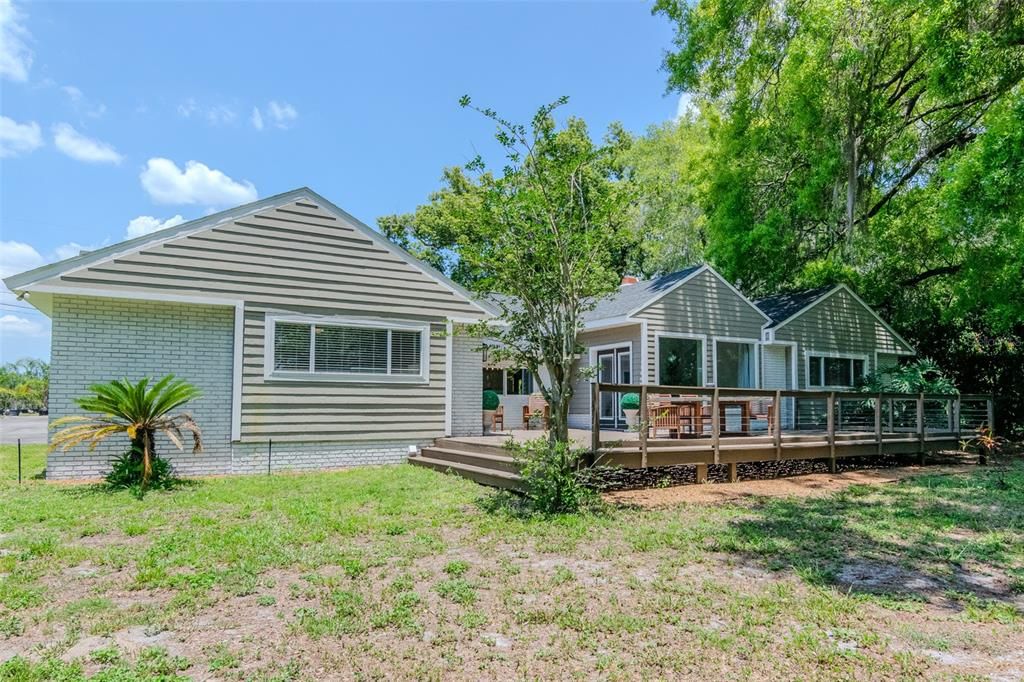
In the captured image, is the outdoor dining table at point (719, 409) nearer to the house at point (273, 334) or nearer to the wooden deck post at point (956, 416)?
the house at point (273, 334)

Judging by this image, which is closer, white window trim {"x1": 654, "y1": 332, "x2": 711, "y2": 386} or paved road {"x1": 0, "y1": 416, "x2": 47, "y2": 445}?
white window trim {"x1": 654, "y1": 332, "x2": 711, "y2": 386}

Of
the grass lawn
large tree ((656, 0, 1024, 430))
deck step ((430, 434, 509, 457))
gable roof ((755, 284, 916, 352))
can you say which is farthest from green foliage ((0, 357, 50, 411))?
gable roof ((755, 284, 916, 352))

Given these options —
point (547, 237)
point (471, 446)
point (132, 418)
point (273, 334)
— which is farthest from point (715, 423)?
point (132, 418)

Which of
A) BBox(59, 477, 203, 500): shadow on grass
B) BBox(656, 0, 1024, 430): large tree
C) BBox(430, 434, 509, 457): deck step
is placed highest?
BBox(656, 0, 1024, 430): large tree

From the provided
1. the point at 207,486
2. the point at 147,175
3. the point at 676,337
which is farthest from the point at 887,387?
the point at 147,175

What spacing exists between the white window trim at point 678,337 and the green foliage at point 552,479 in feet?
21.7

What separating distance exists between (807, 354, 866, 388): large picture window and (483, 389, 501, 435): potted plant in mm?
8521

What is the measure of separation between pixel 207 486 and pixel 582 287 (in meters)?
5.89

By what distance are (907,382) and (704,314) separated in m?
5.50

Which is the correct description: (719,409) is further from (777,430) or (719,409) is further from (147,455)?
(147,455)

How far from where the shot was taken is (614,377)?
47.0ft

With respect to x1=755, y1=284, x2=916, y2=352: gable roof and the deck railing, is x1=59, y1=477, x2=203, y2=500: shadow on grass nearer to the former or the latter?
the deck railing

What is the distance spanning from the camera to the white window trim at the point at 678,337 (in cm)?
1360

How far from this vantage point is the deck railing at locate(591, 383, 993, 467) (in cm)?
883
